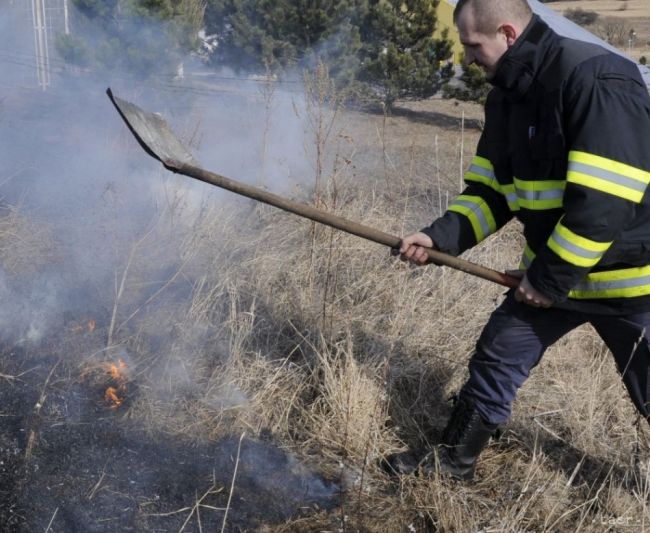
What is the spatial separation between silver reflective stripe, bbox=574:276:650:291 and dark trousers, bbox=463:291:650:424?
0.42ft

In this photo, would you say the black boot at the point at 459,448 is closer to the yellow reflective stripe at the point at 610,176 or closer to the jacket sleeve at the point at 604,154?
the jacket sleeve at the point at 604,154

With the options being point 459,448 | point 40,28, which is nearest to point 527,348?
point 459,448

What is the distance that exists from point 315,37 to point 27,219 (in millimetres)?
6137

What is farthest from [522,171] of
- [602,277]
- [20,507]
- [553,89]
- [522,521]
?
[20,507]

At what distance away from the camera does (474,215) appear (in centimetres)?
293

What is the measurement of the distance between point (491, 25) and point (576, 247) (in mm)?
855

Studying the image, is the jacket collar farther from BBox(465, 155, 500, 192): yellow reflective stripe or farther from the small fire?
the small fire

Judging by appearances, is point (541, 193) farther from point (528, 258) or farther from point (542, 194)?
point (528, 258)

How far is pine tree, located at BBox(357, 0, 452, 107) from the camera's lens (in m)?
10.8

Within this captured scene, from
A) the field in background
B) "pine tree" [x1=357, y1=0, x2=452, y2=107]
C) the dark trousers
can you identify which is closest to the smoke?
the dark trousers

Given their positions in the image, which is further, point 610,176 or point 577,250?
point 577,250

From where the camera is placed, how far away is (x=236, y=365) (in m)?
3.73

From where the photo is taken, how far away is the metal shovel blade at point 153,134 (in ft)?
9.38

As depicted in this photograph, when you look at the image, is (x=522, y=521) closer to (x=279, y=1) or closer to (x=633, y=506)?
(x=633, y=506)
